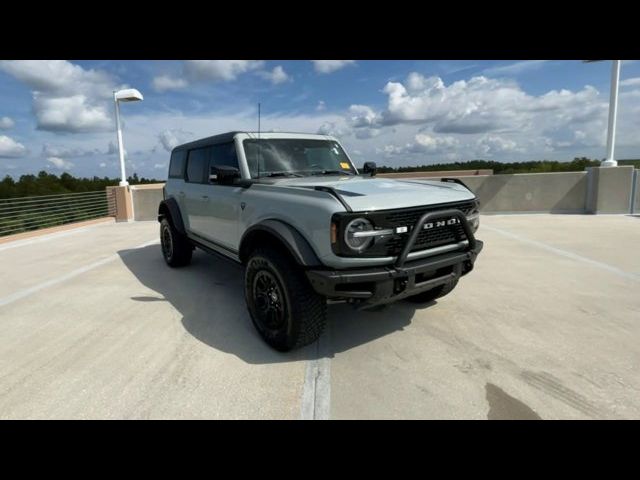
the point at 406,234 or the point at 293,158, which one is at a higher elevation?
the point at 293,158

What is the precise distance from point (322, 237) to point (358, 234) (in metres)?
0.26

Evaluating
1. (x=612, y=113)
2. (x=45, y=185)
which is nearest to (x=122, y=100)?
(x=612, y=113)

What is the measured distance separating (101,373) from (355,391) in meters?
1.90

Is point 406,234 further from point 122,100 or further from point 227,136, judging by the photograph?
point 122,100

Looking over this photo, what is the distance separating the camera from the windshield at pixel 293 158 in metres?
3.82

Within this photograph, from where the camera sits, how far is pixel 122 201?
1228 cm

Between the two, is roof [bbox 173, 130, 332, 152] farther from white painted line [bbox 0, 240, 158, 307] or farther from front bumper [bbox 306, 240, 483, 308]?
white painted line [bbox 0, 240, 158, 307]

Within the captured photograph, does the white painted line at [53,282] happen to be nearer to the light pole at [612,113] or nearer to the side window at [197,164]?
the side window at [197,164]

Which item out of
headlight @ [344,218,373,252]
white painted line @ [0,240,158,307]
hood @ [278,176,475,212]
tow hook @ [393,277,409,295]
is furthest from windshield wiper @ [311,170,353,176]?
white painted line @ [0,240,158,307]

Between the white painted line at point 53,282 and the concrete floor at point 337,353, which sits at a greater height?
the white painted line at point 53,282

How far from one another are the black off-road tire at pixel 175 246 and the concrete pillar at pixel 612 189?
10.8 m

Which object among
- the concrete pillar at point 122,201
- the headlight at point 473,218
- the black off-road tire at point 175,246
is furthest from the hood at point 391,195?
the concrete pillar at point 122,201

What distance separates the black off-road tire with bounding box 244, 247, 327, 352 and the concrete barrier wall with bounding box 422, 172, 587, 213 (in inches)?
388

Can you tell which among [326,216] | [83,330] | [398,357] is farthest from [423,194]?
[83,330]
